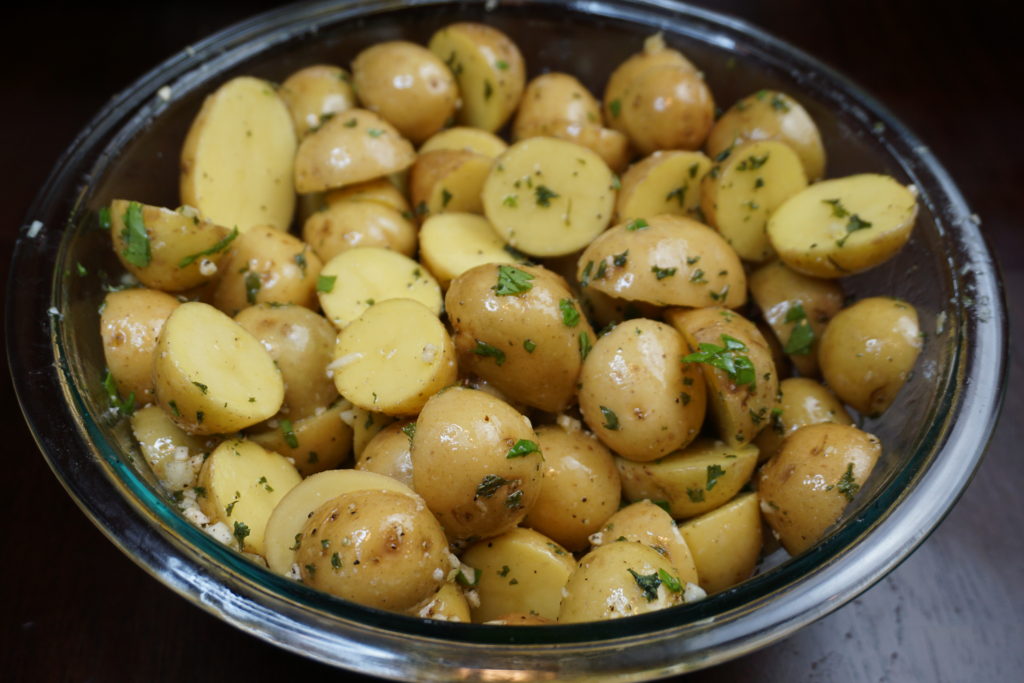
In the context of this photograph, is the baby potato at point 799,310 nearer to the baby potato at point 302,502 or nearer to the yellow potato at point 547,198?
the yellow potato at point 547,198

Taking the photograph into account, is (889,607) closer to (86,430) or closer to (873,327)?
(873,327)

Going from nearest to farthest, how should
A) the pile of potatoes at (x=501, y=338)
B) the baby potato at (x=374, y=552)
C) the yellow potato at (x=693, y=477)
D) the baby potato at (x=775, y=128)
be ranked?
the baby potato at (x=374, y=552), the pile of potatoes at (x=501, y=338), the yellow potato at (x=693, y=477), the baby potato at (x=775, y=128)

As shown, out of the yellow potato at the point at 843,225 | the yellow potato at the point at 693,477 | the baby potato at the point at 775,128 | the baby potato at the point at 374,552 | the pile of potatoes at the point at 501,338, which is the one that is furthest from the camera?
the baby potato at the point at 775,128

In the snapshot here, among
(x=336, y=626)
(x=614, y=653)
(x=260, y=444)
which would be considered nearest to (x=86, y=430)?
(x=260, y=444)

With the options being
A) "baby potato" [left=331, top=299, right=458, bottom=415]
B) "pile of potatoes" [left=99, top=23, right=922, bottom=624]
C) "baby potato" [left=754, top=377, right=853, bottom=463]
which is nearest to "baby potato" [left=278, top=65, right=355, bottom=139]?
"pile of potatoes" [left=99, top=23, right=922, bottom=624]

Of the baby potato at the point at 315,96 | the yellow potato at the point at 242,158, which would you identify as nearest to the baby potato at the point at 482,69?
the baby potato at the point at 315,96

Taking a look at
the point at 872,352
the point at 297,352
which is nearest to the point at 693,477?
the point at 872,352

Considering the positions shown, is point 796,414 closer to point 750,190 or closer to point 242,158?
point 750,190
